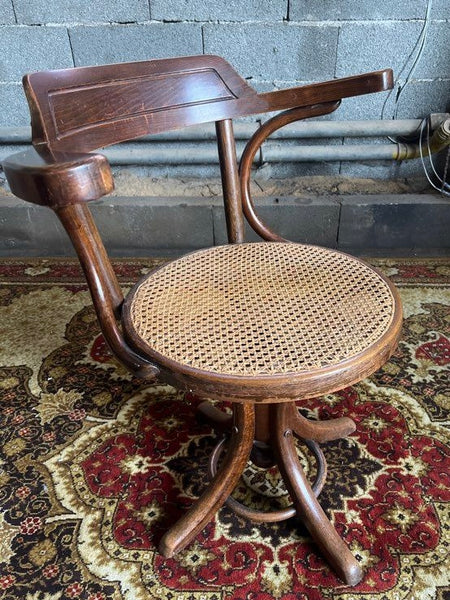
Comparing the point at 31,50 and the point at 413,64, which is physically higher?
the point at 31,50

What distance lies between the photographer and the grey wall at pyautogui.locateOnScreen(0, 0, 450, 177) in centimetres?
216

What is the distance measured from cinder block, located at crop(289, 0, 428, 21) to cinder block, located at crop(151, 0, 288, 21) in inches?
3.3

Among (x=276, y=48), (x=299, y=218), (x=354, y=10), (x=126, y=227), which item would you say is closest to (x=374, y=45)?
(x=354, y=10)

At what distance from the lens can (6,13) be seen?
225 centimetres

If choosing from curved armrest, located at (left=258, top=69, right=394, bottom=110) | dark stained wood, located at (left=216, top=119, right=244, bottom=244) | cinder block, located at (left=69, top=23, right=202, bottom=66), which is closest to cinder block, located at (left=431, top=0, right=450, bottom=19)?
cinder block, located at (left=69, top=23, right=202, bottom=66)

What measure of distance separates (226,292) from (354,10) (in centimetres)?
187

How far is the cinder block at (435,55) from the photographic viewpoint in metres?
2.18

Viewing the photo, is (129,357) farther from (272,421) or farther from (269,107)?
(269,107)

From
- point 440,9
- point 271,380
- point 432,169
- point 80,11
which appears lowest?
point 432,169

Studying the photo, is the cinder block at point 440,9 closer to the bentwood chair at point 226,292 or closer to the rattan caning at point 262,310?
the bentwood chair at point 226,292

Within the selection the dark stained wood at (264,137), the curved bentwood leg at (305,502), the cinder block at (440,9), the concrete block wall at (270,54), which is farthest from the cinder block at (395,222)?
the curved bentwood leg at (305,502)

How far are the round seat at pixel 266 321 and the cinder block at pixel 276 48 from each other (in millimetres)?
1575

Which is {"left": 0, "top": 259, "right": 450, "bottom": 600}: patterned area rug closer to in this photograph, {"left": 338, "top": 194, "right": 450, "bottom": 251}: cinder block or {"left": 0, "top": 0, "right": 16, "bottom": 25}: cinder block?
{"left": 338, "top": 194, "right": 450, "bottom": 251}: cinder block

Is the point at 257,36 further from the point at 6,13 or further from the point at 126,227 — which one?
the point at 6,13
